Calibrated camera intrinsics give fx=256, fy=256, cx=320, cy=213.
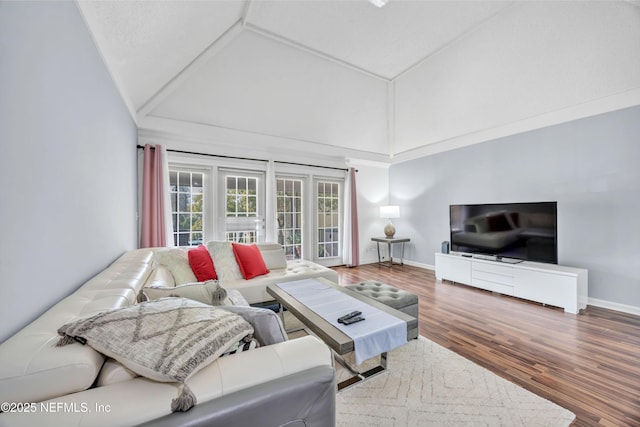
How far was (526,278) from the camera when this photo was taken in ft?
10.6

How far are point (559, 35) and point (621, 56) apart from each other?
629 mm

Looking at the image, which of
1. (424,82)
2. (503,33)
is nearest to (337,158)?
(424,82)

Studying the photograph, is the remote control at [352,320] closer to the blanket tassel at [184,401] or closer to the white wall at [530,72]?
the blanket tassel at [184,401]

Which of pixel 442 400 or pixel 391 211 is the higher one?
pixel 391 211

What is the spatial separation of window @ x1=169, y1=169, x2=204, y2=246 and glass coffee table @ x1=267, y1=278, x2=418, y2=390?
7.55ft

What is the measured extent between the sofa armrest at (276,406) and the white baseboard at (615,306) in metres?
3.94

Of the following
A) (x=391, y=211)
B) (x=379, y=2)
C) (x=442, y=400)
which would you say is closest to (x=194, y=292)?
(x=442, y=400)

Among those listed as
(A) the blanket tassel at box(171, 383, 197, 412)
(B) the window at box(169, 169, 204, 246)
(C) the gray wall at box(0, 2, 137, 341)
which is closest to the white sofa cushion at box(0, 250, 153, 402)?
(C) the gray wall at box(0, 2, 137, 341)

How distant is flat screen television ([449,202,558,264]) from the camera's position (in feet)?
10.5

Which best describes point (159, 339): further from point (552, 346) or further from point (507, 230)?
point (507, 230)

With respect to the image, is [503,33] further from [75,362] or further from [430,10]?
[75,362]

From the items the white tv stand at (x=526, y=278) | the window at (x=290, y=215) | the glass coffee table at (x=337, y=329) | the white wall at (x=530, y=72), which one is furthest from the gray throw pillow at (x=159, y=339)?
the white wall at (x=530, y=72)

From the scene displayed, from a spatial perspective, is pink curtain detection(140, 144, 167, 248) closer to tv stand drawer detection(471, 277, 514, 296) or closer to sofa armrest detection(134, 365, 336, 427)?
sofa armrest detection(134, 365, 336, 427)

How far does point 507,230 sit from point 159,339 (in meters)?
4.20
